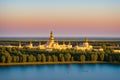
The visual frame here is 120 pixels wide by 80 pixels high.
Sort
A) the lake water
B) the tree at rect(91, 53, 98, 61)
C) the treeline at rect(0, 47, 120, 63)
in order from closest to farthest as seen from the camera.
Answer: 1. the lake water
2. the treeline at rect(0, 47, 120, 63)
3. the tree at rect(91, 53, 98, 61)

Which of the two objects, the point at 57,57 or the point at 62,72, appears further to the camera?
the point at 57,57

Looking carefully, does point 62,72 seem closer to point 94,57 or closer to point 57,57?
point 57,57

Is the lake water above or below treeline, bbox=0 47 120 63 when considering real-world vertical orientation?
below

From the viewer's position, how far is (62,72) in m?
15.8

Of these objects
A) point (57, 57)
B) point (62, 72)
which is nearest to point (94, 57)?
point (57, 57)

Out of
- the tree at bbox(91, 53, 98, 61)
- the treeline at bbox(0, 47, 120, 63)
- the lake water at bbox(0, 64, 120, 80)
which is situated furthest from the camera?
the tree at bbox(91, 53, 98, 61)

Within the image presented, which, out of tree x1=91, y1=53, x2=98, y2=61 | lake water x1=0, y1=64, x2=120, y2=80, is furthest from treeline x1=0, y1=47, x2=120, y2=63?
lake water x1=0, y1=64, x2=120, y2=80

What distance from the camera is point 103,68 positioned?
683 inches

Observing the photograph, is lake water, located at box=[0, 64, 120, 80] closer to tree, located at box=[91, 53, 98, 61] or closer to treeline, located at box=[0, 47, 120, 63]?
treeline, located at box=[0, 47, 120, 63]

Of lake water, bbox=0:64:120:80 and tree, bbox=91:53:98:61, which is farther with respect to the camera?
tree, bbox=91:53:98:61

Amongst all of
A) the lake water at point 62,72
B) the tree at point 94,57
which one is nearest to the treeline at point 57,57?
the tree at point 94,57

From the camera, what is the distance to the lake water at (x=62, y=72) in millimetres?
14298

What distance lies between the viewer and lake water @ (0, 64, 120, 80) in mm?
14298

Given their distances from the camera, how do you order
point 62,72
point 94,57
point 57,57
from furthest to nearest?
point 94,57 → point 57,57 → point 62,72
